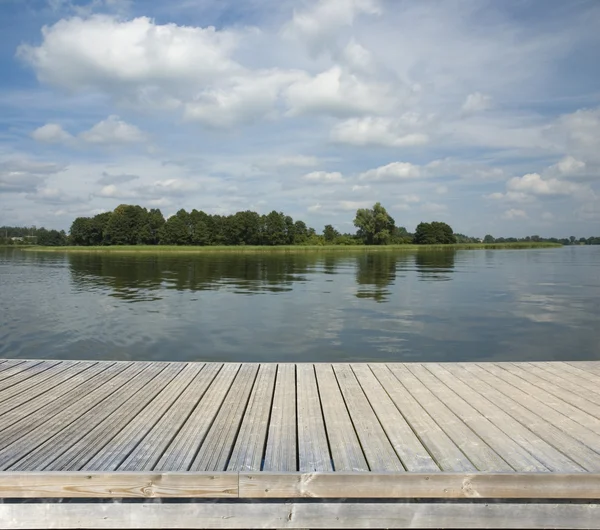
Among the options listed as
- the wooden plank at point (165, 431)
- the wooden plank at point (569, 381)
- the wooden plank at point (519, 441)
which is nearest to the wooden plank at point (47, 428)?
the wooden plank at point (165, 431)

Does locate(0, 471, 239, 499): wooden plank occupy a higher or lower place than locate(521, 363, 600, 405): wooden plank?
higher

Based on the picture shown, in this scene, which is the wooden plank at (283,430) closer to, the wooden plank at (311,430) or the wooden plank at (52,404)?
the wooden plank at (311,430)

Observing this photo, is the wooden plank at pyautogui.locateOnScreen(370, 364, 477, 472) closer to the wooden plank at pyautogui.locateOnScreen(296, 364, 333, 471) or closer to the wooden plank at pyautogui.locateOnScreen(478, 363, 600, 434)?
the wooden plank at pyautogui.locateOnScreen(296, 364, 333, 471)

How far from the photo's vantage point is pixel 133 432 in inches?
153

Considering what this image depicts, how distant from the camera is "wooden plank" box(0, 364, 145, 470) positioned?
134 inches

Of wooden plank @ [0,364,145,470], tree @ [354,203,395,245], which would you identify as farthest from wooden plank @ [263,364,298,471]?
tree @ [354,203,395,245]

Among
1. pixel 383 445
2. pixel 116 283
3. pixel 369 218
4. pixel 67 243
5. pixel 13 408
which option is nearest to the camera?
pixel 383 445

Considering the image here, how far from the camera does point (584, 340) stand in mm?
11297

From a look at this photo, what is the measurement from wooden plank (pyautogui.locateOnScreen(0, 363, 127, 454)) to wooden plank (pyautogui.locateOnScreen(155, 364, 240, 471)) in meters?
1.23

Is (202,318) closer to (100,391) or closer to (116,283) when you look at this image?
(100,391)

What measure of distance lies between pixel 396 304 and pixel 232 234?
93861mm

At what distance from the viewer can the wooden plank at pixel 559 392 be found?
4.46 meters

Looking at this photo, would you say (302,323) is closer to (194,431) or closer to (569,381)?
(569,381)

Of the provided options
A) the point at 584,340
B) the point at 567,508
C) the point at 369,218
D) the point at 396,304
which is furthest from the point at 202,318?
the point at 369,218
